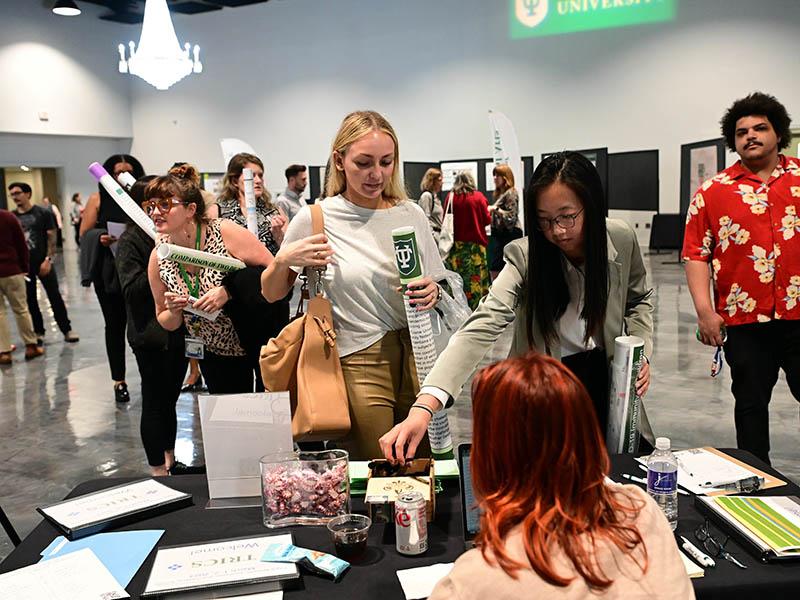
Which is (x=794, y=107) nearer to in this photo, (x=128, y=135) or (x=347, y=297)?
(x=347, y=297)

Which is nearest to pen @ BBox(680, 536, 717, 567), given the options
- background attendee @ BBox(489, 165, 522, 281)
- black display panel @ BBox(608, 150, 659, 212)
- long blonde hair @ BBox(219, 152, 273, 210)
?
long blonde hair @ BBox(219, 152, 273, 210)

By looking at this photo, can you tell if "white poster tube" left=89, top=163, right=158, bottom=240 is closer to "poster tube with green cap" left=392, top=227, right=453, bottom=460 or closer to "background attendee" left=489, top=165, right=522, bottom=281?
"poster tube with green cap" left=392, top=227, right=453, bottom=460

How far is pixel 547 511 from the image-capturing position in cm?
96

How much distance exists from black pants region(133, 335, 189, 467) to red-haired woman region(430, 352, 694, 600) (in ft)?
7.79

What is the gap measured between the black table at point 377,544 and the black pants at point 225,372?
2.73 ft

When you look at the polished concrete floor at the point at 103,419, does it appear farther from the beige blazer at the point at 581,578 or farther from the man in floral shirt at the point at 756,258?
the beige blazer at the point at 581,578

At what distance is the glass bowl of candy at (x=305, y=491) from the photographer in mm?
1604

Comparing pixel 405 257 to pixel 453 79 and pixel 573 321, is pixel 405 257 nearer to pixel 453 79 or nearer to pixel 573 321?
pixel 573 321

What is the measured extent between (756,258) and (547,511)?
2150 mm

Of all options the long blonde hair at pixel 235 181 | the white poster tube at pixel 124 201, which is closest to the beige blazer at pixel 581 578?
the white poster tube at pixel 124 201

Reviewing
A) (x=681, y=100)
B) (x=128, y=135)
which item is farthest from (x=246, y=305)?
(x=128, y=135)

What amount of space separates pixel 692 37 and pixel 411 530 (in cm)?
1165

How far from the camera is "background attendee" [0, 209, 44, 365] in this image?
20.3 ft

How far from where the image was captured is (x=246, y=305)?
264cm
